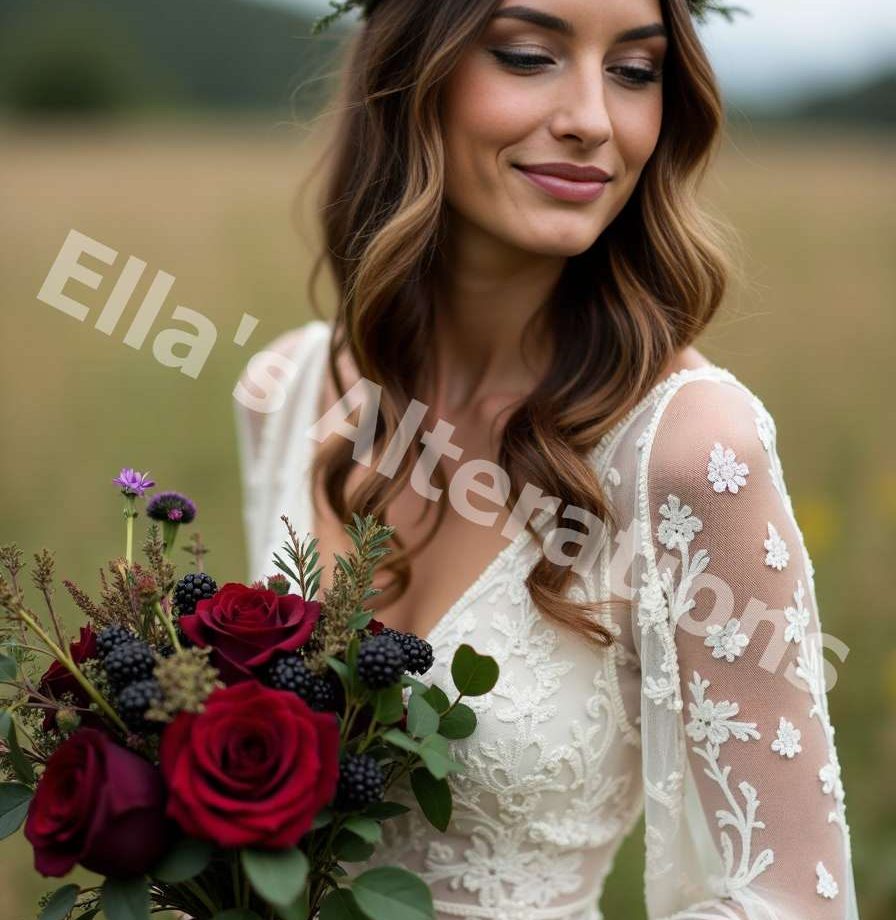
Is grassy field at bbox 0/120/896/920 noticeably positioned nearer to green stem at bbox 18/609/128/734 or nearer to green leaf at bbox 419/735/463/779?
green leaf at bbox 419/735/463/779

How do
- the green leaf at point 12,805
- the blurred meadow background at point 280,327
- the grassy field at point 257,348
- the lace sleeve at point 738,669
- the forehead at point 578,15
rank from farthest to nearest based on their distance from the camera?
the grassy field at point 257,348 → the blurred meadow background at point 280,327 → the forehead at point 578,15 → the lace sleeve at point 738,669 → the green leaf at point 12,805

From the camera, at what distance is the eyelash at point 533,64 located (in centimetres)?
171

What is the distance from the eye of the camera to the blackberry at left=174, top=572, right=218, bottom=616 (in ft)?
4.38

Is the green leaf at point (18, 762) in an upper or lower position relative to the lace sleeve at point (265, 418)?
lower

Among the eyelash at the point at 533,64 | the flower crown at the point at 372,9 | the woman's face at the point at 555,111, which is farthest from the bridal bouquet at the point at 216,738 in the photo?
the flower crown at the point at 372,9

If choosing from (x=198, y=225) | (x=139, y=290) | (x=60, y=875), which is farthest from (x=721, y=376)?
(x=198, y=225)

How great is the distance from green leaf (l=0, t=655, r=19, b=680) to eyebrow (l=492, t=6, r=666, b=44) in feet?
4.11

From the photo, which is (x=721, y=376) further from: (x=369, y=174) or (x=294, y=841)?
(x=294, y=841)

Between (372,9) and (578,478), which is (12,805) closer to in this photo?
(578,478)

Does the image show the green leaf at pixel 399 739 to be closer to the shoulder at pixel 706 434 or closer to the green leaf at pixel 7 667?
the green leaf at pixel 7 667

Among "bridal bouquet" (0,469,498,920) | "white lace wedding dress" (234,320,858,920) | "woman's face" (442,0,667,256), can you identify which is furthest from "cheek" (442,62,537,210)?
"bridal bouquet" (0,469,498,920)

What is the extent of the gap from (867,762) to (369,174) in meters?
3.14

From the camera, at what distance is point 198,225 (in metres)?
13.1

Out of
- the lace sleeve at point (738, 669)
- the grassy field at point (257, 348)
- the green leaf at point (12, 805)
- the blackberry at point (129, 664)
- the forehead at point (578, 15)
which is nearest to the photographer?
the blackberry at point (129, 664)
